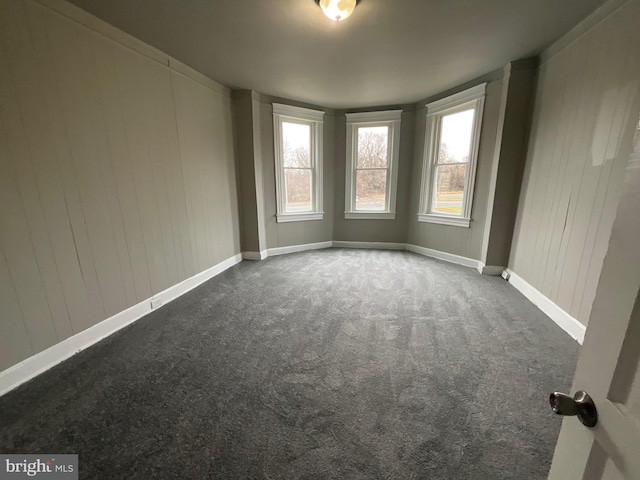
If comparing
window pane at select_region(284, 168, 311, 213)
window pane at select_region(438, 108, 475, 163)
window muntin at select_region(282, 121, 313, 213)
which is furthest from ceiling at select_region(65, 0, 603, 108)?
window pane at select_region(284, 168, 311, 213)

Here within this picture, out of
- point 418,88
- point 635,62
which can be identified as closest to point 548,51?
point 635,62

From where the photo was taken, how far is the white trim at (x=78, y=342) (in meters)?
1.60

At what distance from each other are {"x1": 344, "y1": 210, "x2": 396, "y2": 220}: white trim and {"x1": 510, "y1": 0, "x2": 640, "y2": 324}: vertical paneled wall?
207 cm

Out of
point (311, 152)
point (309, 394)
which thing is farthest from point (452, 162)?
point (309, 394)

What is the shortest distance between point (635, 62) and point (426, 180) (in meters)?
2.50

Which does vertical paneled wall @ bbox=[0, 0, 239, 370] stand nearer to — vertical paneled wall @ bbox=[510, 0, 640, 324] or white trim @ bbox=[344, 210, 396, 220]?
white trim @ bbox=[344, 210, 396, 220]

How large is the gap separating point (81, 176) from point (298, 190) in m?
2.98

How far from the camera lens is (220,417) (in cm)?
139

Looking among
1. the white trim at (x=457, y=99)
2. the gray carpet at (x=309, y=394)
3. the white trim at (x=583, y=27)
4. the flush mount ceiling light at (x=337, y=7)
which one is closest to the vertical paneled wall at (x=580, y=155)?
the white trim at (x=583, y=27)

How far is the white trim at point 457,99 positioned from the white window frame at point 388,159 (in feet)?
1.74

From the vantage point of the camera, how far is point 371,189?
468cm

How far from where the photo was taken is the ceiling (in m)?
1.90

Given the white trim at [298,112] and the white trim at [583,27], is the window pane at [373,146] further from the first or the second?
the white trim at [583,27]

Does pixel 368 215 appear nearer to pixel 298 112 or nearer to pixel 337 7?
pixel 298 112
